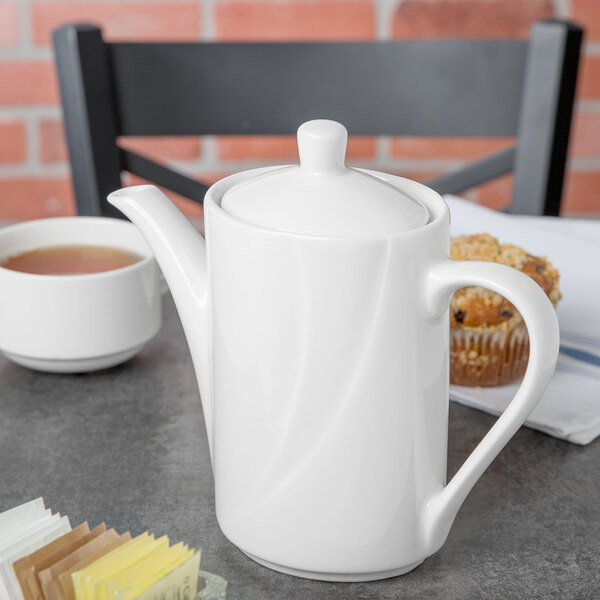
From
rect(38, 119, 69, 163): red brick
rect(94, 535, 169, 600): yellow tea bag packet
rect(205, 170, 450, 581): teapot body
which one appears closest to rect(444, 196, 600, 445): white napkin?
rect(205, 170, 450, 581): teapot body

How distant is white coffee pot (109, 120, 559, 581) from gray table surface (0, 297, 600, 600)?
21 mm

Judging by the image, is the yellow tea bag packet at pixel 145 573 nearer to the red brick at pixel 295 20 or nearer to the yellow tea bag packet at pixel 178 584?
the yellow tea bag packet at pixel 178 584

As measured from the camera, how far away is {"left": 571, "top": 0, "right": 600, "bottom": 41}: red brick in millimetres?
1230

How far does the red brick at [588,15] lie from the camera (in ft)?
4.04

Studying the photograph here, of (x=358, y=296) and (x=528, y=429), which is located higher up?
(x=358, y=296)

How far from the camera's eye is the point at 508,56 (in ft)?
2.94

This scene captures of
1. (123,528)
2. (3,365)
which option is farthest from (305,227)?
(3,365)

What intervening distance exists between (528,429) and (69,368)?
28 cm

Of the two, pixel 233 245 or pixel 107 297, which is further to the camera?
pixel 107 297

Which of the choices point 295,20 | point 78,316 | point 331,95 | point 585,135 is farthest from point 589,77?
point 78,316

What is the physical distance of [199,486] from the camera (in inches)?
18.8

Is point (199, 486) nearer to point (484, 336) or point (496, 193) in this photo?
point (484, 336)

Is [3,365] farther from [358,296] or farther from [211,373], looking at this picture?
[358,296]

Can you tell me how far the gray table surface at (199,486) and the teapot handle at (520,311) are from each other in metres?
0.06
